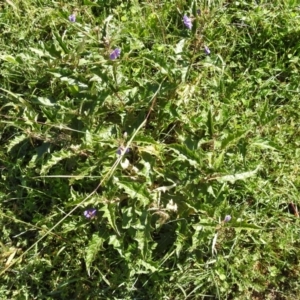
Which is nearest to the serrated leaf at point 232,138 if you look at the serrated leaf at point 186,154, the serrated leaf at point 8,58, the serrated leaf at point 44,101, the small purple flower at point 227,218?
the serrated leaf at point 186,154

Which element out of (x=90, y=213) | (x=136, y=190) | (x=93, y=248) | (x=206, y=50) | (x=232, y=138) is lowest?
(x=93, y=248)

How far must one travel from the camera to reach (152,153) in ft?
9.45

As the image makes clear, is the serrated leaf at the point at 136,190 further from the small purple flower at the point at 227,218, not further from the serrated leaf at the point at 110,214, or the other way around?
the small purple flower at the point at 227,218

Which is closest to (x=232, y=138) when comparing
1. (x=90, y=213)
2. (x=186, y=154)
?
(x=186, y=154)

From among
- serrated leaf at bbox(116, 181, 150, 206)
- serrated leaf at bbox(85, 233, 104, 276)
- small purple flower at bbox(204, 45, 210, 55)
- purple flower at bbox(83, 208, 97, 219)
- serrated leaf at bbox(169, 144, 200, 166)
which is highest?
small purple flower at bbox(204, 45, 210, 55)

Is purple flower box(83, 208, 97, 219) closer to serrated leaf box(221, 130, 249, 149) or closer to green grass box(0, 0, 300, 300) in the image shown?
green grass box(0, 0, 300, 300)

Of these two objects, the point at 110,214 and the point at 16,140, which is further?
the point at 16,140

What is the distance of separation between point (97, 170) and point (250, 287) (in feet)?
3.62

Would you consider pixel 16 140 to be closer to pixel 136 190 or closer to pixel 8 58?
pixel 8 58

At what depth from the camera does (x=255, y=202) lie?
3.13 meters

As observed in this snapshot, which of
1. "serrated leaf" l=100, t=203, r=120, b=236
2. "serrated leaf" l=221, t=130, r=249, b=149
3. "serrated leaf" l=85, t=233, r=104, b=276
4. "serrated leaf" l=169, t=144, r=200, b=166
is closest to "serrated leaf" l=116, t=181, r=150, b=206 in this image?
"serrated leaf" l=100, t=203, r=120, b=236

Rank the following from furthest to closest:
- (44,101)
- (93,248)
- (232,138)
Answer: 1. (44,101)
2. (93,248)
3. (232,138)

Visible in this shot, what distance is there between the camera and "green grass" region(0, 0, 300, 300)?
2824 mm

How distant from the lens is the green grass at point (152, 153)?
2.82 meters
